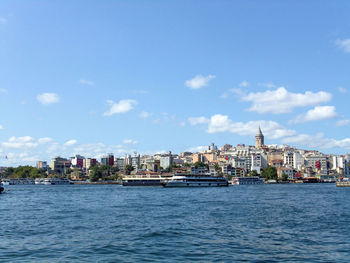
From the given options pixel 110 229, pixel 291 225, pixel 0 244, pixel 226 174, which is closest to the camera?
pixel 0 244

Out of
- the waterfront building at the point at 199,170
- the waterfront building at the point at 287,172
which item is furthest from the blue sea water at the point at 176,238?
the waterfront building at the point at 287,172

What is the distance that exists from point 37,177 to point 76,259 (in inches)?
6975

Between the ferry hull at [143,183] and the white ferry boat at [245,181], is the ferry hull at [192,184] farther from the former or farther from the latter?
the white ferry boat at [245,181]

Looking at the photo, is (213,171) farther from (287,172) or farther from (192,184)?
(192,184)

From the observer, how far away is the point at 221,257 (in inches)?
668

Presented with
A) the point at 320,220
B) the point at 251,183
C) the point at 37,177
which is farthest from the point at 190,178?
the point at 37,177

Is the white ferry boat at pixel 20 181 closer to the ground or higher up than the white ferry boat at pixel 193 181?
closer to the ground

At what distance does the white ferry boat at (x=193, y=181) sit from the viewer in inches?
3984

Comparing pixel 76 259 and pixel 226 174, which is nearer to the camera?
pixel 76 259

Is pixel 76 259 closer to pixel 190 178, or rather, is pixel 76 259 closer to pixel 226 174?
pixel 190 178

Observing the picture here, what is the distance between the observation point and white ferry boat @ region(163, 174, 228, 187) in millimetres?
101188

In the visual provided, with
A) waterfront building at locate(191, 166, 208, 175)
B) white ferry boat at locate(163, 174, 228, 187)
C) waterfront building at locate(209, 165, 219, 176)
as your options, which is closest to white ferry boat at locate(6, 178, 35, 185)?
waterfront building at locate(191, 166, 208, 175)

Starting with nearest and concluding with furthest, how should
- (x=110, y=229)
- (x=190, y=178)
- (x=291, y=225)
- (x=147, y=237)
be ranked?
(x=147, y=237)
(x=110, y=229)
(x=291, y=225)
(x=190, y=178)

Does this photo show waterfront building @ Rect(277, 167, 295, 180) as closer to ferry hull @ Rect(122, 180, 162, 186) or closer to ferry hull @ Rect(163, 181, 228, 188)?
ferry hull @ Rect(122, 180, 162, 186)
